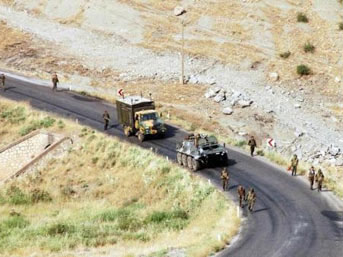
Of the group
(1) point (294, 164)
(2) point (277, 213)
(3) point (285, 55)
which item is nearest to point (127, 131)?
(1) point (294, 164)

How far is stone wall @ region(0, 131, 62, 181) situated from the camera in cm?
5216

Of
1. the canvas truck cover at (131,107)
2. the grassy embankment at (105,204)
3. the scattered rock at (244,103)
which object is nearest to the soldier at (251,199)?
the grassy embankment at (105,204)

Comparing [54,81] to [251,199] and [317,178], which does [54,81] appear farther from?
[251,199]

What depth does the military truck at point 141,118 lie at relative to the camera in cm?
4725

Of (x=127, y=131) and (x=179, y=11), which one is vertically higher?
(x=179, y=11)

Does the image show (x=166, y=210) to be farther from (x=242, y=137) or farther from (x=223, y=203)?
(x=242, y=137)

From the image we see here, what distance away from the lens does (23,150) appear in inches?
2080

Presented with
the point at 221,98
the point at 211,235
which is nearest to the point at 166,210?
the point at 211,235

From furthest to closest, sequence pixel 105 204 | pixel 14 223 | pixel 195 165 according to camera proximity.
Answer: pixel 105 204
pixel 195 165
pixel 14 223

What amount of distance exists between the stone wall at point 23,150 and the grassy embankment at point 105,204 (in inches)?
49.2

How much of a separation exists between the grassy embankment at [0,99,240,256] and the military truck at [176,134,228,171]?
851 millimetres

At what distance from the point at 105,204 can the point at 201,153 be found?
725 centimetres

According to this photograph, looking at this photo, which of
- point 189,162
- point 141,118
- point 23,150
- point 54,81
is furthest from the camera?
point 54,81

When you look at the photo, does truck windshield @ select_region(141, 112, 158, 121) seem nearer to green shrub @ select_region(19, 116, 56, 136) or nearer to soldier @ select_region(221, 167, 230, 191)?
green shrub @ select_region(19, 116, 56, 136)
